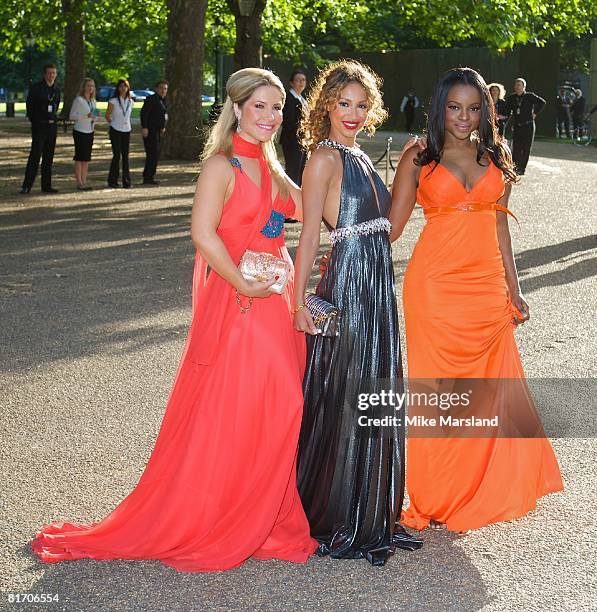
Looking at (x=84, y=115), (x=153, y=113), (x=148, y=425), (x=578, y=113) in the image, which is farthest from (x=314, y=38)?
(x=148, y=425)

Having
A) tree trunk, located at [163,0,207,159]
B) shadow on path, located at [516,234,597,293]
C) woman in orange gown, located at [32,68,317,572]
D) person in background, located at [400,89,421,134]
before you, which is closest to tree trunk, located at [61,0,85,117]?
person in background, located at [400,89,421,134]

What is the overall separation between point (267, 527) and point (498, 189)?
190cm

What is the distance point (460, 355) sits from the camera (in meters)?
5.38

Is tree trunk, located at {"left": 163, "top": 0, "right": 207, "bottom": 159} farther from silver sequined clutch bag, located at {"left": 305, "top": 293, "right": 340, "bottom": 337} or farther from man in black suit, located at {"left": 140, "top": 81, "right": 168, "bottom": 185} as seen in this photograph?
silver sequined clutch bag, located at {"left": 305, "top": 293, "right": 340, "bottom": 337}

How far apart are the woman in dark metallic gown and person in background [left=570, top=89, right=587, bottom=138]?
127 feet

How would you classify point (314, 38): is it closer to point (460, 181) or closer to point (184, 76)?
point (184, 76)

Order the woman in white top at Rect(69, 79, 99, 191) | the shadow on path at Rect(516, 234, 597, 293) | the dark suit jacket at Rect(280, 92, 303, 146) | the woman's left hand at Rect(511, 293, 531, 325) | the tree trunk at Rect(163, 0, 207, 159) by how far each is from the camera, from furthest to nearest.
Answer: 1. the tree trunk at Rect(163, 0, 207, 159)
2. the woman in white top at Rect(69, 79, 99, 191)
3. the dark suit jacket at Rect(280, 92, 303, 146)
4. the shadow on path at Rect(516, 234, 597, 293)
5. the woman's left hand at Rect(511, 293, 531, 325)

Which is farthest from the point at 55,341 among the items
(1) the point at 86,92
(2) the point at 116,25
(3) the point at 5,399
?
(2) the point at 116,25

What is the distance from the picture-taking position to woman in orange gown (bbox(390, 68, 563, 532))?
5246 millimetres

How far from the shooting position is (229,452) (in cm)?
481

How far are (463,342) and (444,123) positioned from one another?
3.27 feet

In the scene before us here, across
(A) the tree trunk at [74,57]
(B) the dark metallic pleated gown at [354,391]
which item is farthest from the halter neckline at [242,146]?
(A) the tree trunk at [74,57]

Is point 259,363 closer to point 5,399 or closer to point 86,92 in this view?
point 5,399

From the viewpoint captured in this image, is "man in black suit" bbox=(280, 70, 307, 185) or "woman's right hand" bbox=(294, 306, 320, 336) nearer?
"woman's right hand" bbox=(294, 306, 320, 336)
